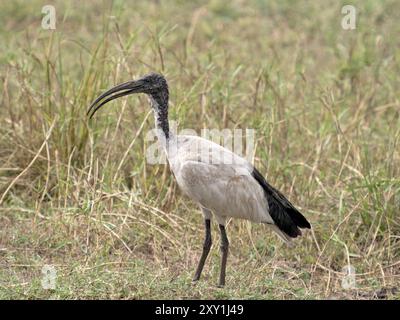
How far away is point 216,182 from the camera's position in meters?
6.16

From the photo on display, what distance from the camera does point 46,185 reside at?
7242 mm

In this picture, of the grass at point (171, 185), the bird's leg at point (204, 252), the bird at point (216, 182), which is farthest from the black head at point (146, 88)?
the bird's leg at point (204, 252)

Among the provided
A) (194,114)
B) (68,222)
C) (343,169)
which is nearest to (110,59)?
(194,114)

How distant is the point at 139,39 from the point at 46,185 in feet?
12.9

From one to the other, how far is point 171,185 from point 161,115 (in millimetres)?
1122

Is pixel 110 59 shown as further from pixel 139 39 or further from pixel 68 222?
pixel 139 39

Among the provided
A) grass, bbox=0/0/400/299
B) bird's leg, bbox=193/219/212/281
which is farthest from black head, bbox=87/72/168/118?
bird's leg, bbox=193/219/212/281

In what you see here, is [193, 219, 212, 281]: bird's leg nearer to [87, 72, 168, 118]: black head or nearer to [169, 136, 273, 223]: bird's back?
[169, 136, 273, 223]: bird's back

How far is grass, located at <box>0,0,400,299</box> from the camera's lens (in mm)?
6363

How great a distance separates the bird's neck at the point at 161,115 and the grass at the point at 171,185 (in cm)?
71

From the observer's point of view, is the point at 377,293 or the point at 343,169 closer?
the point at 377,293

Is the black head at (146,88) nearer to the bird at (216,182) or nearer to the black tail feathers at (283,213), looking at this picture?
the bird at (216,182)

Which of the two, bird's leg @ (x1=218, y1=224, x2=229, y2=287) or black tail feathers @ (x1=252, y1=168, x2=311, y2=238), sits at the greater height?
black tail feathers @ (x1=252, y1=168, x2=311, y2=238)

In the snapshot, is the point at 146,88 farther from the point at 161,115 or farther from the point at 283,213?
the point at 283,213
